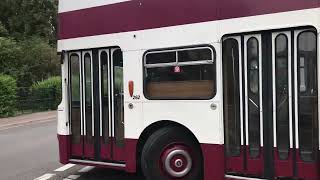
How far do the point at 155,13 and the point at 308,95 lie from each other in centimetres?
249

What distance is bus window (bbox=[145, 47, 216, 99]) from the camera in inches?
292

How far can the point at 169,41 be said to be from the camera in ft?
25.5

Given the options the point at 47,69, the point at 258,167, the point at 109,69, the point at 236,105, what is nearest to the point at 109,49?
the point at 109,69

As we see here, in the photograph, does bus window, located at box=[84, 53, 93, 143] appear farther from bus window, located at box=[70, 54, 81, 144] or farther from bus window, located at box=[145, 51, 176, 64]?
bus window, located at box=[145, 51, 176, 64]

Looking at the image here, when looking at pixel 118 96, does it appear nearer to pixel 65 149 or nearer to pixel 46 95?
pixel 65 149

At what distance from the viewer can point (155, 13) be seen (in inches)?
313

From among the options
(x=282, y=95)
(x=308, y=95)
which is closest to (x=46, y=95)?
(x=282, y=95)

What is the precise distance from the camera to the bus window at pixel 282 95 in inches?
269

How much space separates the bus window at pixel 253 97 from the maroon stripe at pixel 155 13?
0.45 meters

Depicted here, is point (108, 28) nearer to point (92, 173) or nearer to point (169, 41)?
point (169, 41)

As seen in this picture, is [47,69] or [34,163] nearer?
[34,163]

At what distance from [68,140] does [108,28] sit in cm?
205

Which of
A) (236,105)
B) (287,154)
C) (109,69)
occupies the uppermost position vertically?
(109,69)

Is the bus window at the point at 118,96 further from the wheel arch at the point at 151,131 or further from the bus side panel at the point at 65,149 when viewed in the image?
the bus side panel at the point at 65,149
